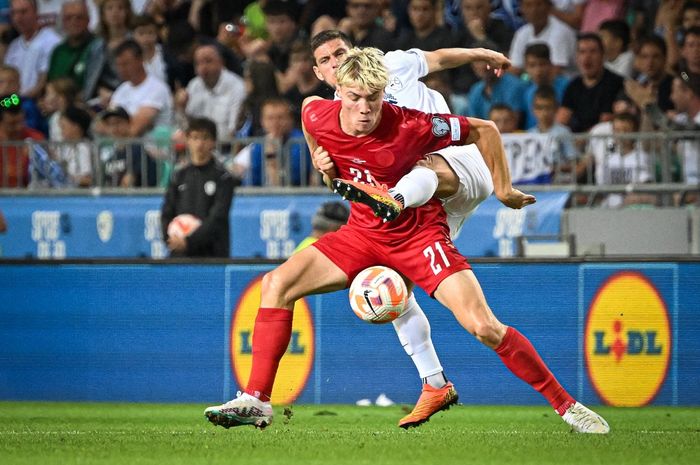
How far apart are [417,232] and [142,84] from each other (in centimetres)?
856

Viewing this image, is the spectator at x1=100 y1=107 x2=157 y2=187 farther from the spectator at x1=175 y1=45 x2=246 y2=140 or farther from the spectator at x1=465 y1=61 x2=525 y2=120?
the spectator at x1=465 y1=61 x2=525 y2=120

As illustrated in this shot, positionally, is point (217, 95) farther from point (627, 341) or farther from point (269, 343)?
point (269, 343)

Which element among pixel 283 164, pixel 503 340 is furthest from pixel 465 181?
pixel 283 164

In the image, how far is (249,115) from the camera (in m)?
15.4

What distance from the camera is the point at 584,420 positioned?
8219 mm

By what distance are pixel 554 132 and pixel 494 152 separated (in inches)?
229

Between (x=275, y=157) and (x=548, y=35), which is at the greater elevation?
(x=548, y=35)

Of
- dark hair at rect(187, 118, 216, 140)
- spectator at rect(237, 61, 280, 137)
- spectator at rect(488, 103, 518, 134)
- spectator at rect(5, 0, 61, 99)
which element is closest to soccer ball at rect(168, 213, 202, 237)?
dark hair at rect(187, 118, 216, 140)

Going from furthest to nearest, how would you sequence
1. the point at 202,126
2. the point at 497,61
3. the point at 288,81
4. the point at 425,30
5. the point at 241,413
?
the point at 288,81 < the point at 425,30 < the point at 202,126 < the point at 497,61 < the point at 241,413

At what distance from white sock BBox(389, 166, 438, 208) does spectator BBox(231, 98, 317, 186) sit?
5673mm

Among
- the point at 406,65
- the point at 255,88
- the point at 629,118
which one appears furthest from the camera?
the point at 255,88

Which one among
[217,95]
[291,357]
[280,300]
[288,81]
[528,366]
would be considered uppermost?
[288,81]

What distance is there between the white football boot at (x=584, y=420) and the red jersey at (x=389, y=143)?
1.46 m

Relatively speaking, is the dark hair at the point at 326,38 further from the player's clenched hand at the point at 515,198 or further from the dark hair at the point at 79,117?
the dark hair at the point at 79,117
